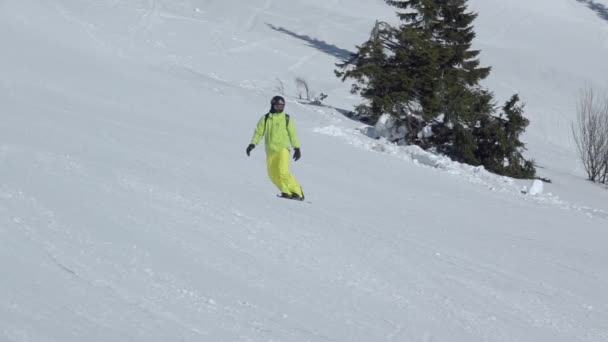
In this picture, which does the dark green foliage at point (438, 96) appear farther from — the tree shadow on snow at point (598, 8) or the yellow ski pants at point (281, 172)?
the tree shadow on snow at point (598, 8)

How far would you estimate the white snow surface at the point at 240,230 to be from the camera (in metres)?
5.12

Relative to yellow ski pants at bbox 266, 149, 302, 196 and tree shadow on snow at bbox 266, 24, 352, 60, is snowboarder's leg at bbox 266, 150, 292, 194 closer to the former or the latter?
yellow ski pants at bbox 266, 149, 302, 196

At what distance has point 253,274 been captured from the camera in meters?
6.20

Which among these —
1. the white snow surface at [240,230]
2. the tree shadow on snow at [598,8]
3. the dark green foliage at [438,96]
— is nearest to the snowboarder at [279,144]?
the white snow surface at [240,230]

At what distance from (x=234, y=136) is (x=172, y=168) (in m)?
6.06

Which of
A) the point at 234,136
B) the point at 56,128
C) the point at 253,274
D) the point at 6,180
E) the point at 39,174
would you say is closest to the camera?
the point at 253,274

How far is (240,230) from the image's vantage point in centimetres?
769

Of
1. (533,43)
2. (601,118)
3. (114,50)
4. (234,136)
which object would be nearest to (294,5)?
(533,43)

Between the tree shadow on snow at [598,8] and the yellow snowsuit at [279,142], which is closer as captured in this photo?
the yellow snowsuit at [279,142]

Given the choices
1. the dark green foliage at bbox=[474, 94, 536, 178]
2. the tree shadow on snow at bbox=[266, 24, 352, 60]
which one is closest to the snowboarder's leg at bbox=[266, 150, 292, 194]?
the dark green foliage at bbox=[474, 94, 536, 178]

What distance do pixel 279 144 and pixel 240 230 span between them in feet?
10.1

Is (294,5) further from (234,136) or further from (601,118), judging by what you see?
(234,136)

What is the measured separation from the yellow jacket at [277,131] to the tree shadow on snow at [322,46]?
3782 cm

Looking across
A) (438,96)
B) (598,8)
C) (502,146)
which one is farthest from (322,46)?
(598,8)
